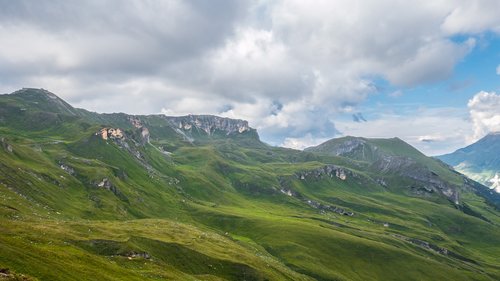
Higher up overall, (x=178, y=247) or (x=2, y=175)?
(x=2, y=175)

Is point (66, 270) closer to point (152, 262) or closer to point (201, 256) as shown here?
point (152, 262)

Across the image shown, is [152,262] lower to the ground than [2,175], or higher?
lower

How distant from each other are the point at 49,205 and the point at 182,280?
398ft

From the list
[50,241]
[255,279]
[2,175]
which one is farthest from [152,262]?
[2,175]

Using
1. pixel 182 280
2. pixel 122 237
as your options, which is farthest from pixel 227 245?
pixel 182 280

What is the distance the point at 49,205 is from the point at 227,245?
8802 cm

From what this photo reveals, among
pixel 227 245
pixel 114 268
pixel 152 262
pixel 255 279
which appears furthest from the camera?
pixel 227 245

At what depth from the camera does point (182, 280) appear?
348 ft

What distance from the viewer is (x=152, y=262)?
119 m

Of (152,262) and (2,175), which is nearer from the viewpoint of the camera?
(152,262)

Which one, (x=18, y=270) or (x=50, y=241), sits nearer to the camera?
(x=18, y=270)

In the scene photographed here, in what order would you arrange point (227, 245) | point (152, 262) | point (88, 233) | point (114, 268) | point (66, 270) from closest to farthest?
point (66, 270) < point (114, 268) < point (152, 262) < point (88, 233) < point (227, 245)

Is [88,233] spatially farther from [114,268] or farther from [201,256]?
[114,268]

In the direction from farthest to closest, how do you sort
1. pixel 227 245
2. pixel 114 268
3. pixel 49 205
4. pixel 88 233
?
1. pixel 49 205
2. pixel 227 245
3. pixel 88 233
4. pixel 114 268
